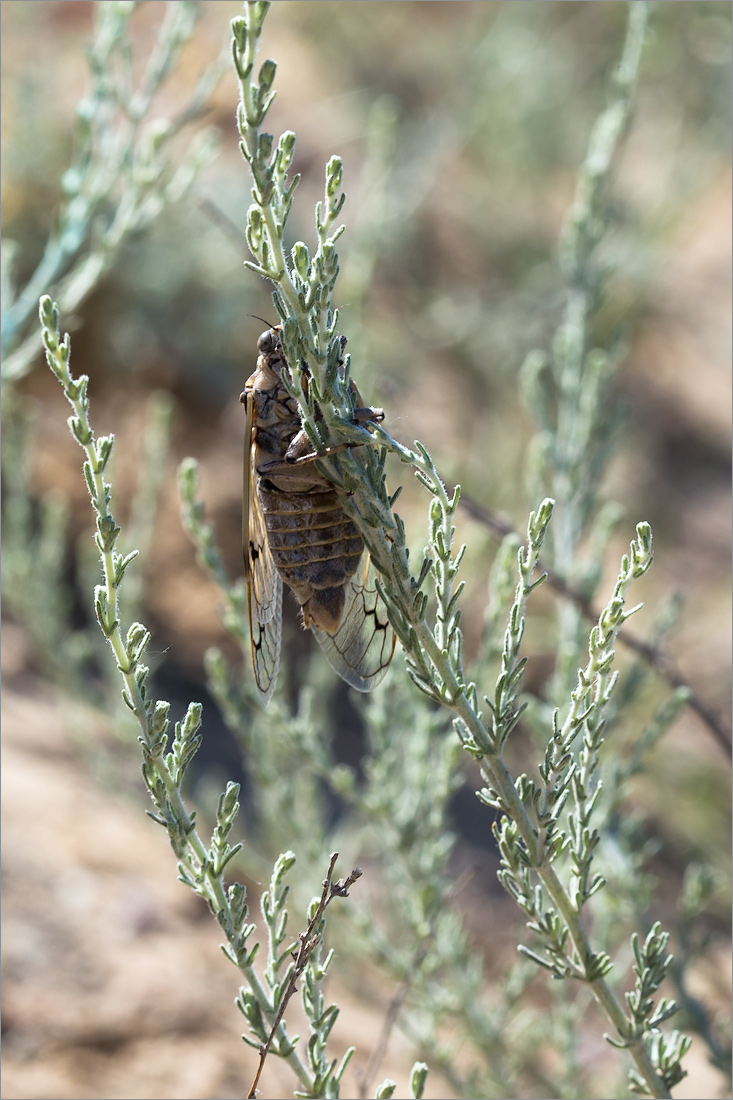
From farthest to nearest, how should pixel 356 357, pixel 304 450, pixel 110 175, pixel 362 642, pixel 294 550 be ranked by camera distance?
pixel 356 357
pixel 110 175
pixel 362 642
pixel 294 550
pixel 304 450

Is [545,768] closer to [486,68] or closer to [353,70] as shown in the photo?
[486,68]

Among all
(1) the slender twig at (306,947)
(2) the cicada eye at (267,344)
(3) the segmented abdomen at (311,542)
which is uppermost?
(2) the cicada eye at (267,344)

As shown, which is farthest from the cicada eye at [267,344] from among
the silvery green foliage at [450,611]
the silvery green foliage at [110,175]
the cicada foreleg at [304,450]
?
the silvery green foliage at [110,175]

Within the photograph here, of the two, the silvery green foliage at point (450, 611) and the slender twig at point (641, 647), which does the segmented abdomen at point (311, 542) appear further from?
the slender twig at point (641, 647)

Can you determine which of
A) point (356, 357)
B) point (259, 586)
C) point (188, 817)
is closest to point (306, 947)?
point (188, 817)

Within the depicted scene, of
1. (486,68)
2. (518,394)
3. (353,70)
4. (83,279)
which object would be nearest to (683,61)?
(486,68)

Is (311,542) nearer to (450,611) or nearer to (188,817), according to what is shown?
(450,611)
